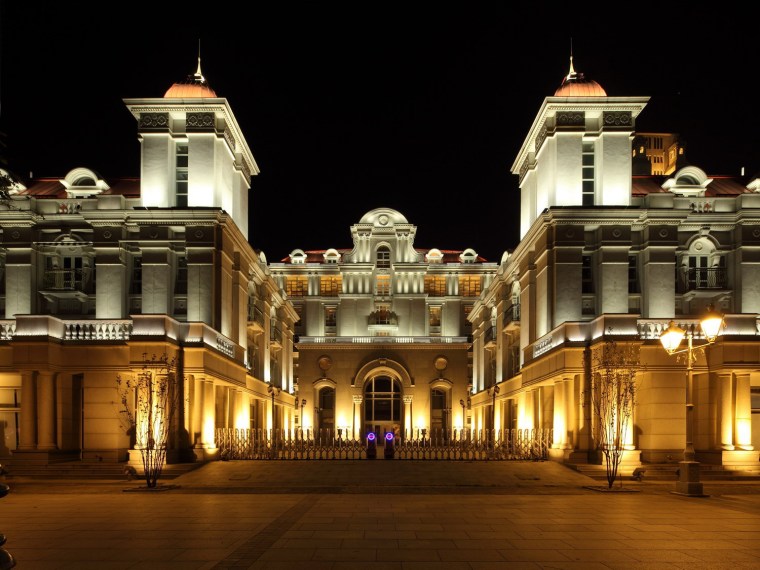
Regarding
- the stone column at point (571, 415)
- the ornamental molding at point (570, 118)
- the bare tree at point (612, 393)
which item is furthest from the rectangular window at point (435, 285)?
the bare tree at point (612, 393)

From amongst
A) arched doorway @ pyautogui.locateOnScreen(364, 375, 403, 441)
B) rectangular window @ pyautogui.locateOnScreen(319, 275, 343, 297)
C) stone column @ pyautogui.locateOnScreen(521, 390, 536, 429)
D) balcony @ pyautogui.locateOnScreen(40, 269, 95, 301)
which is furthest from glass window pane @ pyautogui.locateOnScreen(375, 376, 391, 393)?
balcony @ pyautogui.locateOnScreen(40, 269, 95, 301)

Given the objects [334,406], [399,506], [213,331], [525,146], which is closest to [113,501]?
[399,506]

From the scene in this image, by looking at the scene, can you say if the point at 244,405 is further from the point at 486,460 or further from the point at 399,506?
the point at 399,506

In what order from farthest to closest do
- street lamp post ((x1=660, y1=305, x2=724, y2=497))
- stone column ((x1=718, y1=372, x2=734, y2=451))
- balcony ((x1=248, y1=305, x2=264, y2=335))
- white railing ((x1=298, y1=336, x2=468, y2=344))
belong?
white railing ((x1=298, y1=336, x2=468, y2=344)) → balcony ((x1=248, y1=305, x2=264, y2=335)) → stone column ((x1=718, y1=372, x2=734, y2=451)) → street lamp post ((x1=660, y1=305, x2=724, y2=497))

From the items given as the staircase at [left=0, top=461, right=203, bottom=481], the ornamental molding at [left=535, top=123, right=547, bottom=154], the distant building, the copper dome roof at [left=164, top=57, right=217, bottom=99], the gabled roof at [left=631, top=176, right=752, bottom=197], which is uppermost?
the distant building

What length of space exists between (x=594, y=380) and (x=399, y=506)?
14257 millimetres

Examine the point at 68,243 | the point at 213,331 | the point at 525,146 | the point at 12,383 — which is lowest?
the point at 12,383

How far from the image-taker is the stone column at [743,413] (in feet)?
112

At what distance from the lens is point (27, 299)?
4372 centimetres

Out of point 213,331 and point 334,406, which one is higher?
point 213,331

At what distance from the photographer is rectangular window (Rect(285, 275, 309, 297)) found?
2958 inches

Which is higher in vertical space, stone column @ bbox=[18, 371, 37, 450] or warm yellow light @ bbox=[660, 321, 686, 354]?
warm yellow light @ bbox=[660, 321, 686, 354]

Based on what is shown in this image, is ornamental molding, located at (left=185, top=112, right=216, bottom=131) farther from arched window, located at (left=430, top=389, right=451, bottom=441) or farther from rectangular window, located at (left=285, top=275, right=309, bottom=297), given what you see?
arched window, located at (left=430, top=389, right=451, bottom=441)

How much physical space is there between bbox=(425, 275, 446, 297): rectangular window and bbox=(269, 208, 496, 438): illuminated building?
95mm
